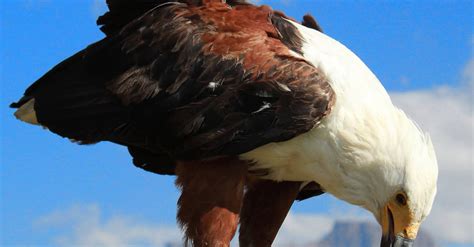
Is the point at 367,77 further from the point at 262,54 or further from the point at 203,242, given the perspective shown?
the point at 203,242

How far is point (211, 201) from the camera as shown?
24.8 feet

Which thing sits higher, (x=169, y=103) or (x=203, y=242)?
(x=169, y=103)

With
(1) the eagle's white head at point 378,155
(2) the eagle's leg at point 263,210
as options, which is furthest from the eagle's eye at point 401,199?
(2) the eagle's leg at point 263,210

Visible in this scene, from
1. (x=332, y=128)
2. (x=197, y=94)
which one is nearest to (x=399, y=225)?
(x=332, y=128)

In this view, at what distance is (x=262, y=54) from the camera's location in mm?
7641

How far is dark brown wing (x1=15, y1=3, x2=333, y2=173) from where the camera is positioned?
24.4ft

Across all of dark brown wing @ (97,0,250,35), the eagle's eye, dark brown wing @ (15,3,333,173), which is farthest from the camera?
dark brown wing @ (97,0,250,35)

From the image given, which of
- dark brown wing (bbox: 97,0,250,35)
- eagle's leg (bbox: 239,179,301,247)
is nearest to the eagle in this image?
dark brown wing (bbox: 97,0,250,35)

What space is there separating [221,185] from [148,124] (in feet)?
2.61

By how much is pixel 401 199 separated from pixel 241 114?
1.44 m

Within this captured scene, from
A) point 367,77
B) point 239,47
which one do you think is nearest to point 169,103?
point 239,47

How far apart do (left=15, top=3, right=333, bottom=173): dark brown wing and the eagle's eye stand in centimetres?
90

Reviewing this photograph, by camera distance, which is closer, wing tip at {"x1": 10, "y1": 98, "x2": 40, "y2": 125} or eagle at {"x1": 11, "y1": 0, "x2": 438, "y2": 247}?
eagle at {"x1": 11, "y1": 0, "x2": 438, "y2": 247}

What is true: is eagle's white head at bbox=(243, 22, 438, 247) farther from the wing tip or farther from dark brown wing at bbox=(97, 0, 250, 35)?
the wing tip
